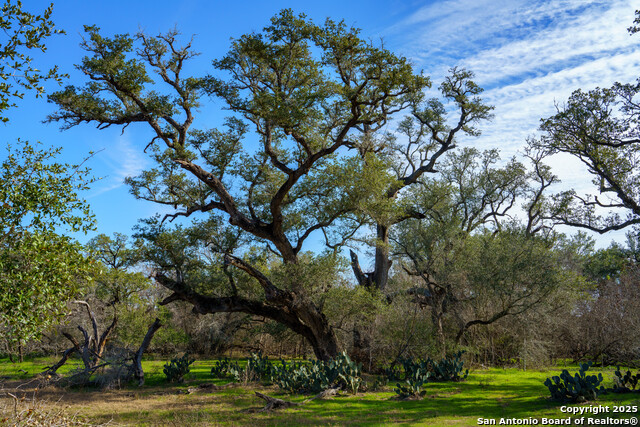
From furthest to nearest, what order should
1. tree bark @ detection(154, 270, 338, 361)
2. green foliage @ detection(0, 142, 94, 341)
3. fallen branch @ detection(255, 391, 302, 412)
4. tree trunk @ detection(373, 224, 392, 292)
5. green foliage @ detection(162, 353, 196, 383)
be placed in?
1. tree trunk @ detection(373, 224, 392, 292)
2. green foliage @ detection(162, 353, 196, 383)
3. tree bark @ detection(154, 270, 338, 361)
4. fallen branch @ detection(255, 391, 302, 412)
5. green foliage @ detection(0, 142, 94, 341)

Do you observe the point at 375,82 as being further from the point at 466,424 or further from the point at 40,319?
the point at 40,319

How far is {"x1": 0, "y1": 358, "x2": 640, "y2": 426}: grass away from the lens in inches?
425

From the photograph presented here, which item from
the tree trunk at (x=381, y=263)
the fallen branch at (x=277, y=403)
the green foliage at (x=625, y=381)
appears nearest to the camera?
the green foliage at (x=625, y=381)

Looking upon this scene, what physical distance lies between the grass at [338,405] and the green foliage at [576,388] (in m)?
0.31

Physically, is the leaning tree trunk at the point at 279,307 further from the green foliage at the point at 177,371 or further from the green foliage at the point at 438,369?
the green foliage at the point at 438,369

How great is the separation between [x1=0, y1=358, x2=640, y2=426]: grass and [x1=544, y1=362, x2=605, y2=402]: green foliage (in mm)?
313

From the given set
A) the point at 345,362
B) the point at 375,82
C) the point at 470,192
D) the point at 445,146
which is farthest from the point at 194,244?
the point at 470,192

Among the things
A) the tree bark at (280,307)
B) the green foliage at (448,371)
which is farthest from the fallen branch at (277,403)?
the green foliage at (448,371)

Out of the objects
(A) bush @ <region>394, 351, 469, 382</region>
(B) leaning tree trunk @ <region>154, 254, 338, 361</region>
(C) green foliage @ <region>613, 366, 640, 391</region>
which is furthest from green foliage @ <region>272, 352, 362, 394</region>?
(C) green foliage @ <region>613, 366, 640, 391</region>

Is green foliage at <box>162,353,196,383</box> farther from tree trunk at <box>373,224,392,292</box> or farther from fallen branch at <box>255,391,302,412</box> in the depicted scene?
tree trunk at <box>373,224,392,292</box>

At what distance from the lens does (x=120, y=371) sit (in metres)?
17.8

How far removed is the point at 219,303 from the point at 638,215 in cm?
1655

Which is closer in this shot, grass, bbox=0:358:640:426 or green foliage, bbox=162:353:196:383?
grass, bbox=0:358:640:426

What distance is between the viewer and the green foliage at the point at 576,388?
1057 cm
